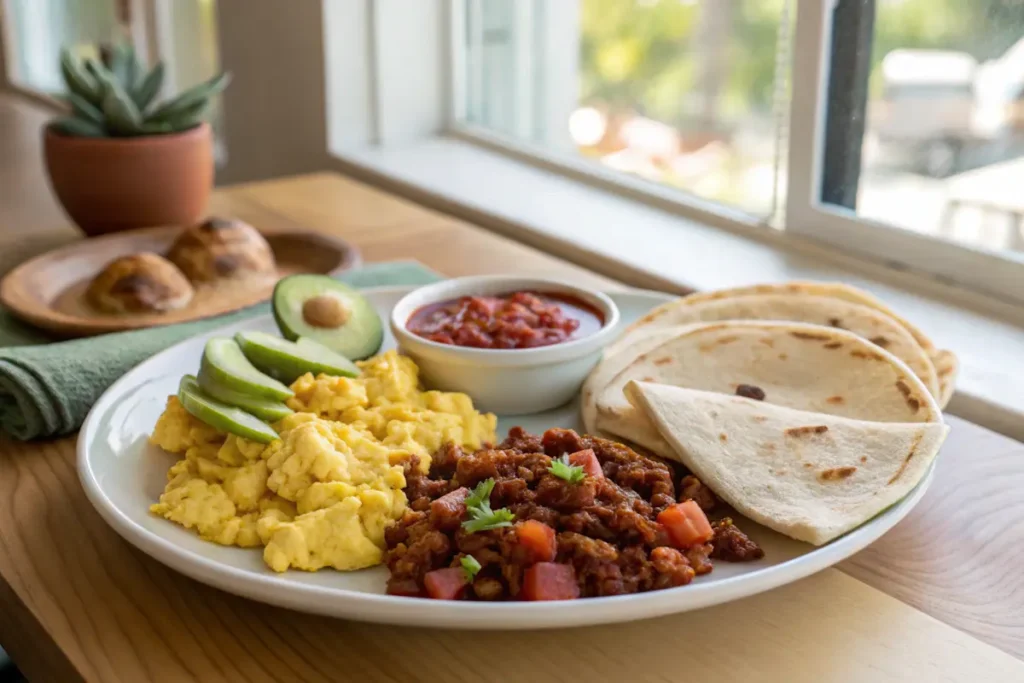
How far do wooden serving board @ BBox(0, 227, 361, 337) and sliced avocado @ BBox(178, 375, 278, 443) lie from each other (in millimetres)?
575

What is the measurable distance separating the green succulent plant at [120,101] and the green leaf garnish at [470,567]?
1663mm

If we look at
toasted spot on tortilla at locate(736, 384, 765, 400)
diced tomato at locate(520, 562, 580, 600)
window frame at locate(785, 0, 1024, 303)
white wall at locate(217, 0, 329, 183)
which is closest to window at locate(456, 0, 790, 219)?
white wall at locate(217, 0, 329, 183)

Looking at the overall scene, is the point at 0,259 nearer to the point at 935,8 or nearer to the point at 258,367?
the point at 258,367

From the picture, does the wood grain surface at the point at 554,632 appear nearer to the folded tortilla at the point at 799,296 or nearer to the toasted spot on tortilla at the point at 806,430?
the toasted spot on tortilla at the point at 806,430

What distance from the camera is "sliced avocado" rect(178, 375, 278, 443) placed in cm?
137

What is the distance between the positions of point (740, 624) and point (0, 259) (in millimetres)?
1960

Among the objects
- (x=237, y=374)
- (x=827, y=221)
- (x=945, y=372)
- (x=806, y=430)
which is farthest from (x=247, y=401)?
(x=827, y=221)

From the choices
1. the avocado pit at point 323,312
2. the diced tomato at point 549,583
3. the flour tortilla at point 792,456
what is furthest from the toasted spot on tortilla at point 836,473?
the avocado pit at point 323,312

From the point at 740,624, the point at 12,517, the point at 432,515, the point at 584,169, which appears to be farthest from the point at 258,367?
the point at 584,169

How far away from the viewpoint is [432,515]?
1212 millimetres

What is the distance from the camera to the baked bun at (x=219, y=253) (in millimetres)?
2232

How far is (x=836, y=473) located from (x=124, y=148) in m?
1.76

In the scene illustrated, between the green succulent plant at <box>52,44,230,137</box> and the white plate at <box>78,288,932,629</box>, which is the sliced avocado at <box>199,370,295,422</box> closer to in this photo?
the white plate at <box>78,288,932,629</box>

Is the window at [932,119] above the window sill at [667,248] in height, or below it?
above
